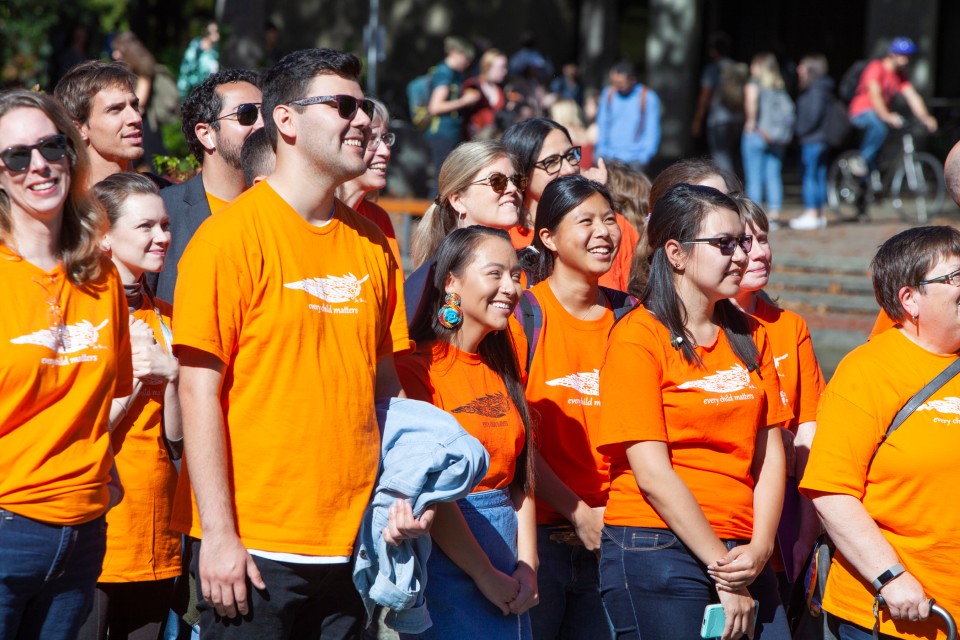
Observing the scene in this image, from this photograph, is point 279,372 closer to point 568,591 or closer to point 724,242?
point 724,242

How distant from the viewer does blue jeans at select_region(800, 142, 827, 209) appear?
14.4m

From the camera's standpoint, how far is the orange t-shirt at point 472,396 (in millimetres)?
3896

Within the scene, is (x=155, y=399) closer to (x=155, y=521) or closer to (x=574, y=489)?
(x=155, y=521)

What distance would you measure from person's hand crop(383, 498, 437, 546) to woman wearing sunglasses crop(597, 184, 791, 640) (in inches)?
29.6

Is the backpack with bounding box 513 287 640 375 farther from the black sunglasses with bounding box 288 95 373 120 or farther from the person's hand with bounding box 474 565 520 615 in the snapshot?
the black sunglasses with bounding box 288 95 373 120

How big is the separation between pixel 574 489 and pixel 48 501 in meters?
1.94

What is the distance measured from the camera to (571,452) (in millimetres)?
4320

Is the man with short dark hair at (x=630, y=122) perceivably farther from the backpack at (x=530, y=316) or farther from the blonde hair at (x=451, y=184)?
the backpack at (x=530, y=316)

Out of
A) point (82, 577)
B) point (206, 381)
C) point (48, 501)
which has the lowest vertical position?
point (82, 577)

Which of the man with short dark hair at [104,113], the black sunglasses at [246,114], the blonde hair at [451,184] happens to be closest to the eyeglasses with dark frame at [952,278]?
the blonde hair at [451,184]

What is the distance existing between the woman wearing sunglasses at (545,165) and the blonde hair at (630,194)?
0.34 meters

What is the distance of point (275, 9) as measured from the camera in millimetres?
21562

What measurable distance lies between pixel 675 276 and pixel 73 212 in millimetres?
1924

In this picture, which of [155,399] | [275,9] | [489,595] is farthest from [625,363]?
[275,9]
